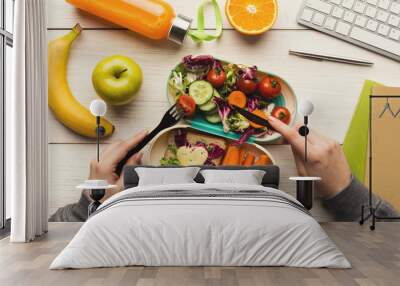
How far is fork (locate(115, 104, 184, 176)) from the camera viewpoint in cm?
546

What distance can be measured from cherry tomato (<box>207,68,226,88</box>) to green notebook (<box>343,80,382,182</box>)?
4.19ft

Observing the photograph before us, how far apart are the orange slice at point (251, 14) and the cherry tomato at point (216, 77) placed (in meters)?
0.43

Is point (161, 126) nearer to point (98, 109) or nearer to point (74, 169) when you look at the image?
point (98, 109)

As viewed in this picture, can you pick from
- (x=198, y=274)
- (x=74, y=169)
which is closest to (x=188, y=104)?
(x=74, y=169)

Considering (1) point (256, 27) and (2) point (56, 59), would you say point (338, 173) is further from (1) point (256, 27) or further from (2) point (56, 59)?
(2) point (56, 59)

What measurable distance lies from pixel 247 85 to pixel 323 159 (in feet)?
3.15

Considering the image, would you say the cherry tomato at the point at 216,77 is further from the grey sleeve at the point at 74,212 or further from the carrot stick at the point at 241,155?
the grey sleeve at the point at 74,212

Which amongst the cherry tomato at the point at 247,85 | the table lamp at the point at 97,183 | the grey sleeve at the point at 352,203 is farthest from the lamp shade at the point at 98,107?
the grey sleeve at the point at 352,203

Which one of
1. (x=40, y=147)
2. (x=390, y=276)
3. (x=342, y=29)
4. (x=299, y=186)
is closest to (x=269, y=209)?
(x=390, y=276)

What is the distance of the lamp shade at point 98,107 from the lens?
17.2 feet

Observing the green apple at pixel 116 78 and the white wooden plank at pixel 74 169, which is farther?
the white wooden plank at pixel 74 169

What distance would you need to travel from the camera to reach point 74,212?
222 inches

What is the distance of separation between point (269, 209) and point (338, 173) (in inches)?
76.1

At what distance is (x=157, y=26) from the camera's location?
5.39 m
